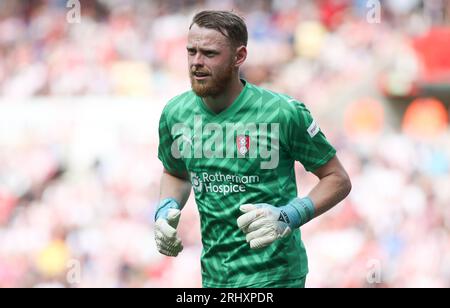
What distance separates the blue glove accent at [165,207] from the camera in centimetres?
459

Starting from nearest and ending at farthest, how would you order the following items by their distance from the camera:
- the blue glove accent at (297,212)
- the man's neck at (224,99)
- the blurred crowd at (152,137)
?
the blue glove accent at (297,212) → the man's neck at (224,99) → the blurred crowd at (152,137)

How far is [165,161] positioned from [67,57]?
8.95 meters

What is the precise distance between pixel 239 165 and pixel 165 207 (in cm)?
47

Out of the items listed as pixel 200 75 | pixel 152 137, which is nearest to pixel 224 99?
pixel 200 75

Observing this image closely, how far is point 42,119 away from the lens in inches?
521

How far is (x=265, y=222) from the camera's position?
4.17m

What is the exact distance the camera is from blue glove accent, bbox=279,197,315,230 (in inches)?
169

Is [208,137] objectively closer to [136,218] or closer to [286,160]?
[286,160]

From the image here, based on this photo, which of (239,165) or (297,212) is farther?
(239,165)

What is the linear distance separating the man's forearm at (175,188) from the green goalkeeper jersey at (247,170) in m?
0.26

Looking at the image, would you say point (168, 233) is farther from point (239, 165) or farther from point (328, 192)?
point (328, 192)

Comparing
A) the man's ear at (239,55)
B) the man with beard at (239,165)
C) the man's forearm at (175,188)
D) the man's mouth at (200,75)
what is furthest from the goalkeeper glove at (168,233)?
the man's ear at (239,55)

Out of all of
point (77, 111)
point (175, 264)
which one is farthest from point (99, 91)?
point (175, 264)

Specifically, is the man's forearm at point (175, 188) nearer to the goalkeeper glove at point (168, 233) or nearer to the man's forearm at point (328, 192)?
the goalkeeper glove at point (168, 233)
